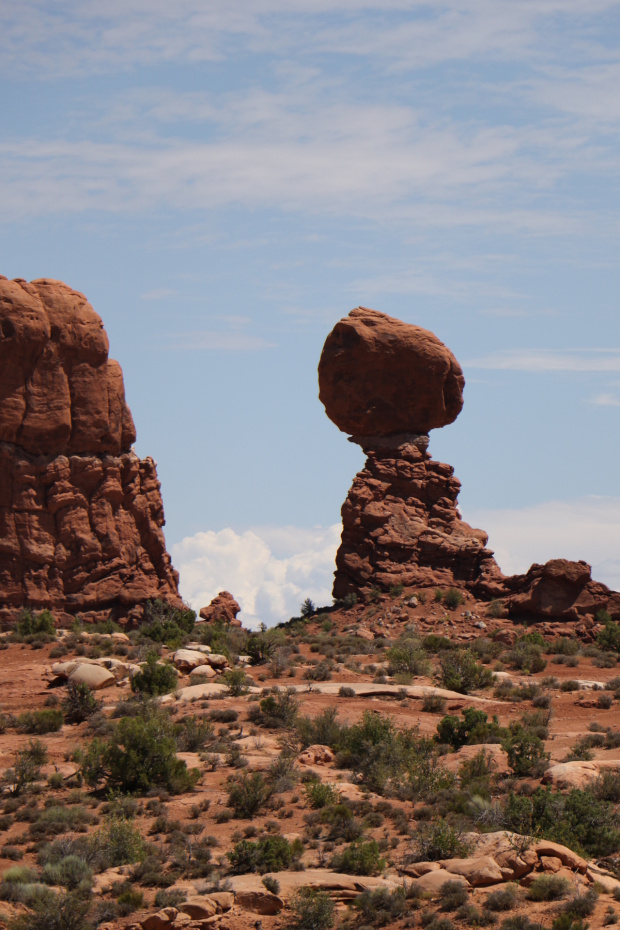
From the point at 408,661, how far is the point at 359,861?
40.9 feet

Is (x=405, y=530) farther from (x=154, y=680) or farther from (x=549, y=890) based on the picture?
(x=549, y=890)

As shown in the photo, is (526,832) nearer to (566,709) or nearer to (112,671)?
(566,709)

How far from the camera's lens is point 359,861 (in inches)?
614

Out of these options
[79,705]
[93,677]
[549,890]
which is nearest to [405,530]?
[93,677]

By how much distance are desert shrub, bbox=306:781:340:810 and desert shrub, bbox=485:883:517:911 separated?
160 inches

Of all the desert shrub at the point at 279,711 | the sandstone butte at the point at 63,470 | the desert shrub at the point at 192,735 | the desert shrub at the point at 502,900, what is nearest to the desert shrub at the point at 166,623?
the sandstone butte at the point at 63,470

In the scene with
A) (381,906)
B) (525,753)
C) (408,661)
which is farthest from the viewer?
(408,661)

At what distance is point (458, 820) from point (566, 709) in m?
8.09

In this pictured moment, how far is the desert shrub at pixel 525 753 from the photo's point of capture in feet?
63.2

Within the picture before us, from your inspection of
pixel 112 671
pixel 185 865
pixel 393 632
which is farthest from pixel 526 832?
pixel 393 632

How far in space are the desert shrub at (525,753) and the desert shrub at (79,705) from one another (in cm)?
763

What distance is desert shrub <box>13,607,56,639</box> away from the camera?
108 ft

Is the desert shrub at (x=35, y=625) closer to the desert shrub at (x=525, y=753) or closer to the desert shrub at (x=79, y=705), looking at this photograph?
the desert shrub at (x=79, y=705)

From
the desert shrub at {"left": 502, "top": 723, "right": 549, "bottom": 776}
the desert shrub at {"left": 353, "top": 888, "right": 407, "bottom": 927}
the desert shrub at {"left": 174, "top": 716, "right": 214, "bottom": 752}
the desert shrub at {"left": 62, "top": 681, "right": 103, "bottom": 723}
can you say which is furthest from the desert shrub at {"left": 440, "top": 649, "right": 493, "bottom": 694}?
the desert shrub at {"left": 353, "top": 888, "right": 407, "bottom": 927}
